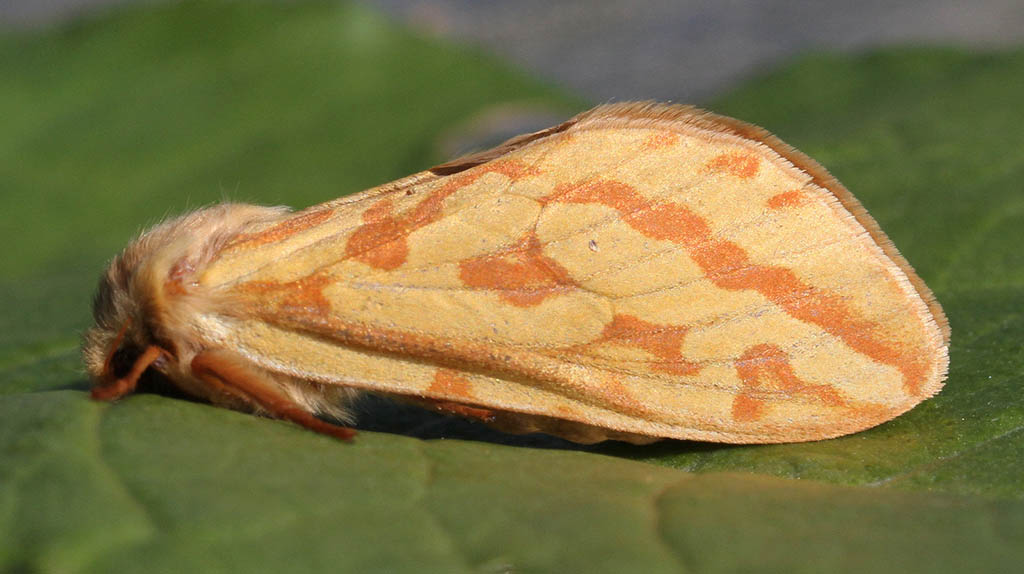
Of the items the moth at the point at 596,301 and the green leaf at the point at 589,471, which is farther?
the moth at the point at 596,301

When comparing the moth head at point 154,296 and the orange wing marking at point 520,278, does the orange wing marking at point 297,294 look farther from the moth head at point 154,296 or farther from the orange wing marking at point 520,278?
the orange wing marking at point 520,278

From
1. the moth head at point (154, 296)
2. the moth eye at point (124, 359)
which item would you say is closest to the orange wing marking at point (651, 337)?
the moth head at point (154, 296)

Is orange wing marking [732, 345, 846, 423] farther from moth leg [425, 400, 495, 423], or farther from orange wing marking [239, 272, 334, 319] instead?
orange wing marking [239, 272, 334, 319]

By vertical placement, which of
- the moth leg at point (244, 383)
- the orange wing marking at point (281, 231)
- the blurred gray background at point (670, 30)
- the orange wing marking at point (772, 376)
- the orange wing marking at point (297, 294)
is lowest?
the blurred gray background at point (670, 30)

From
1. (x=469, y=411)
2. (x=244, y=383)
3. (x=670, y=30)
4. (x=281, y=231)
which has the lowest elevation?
(x=670, y=30)

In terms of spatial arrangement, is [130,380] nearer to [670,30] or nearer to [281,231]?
[281,231]

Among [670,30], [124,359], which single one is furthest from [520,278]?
[670,30]

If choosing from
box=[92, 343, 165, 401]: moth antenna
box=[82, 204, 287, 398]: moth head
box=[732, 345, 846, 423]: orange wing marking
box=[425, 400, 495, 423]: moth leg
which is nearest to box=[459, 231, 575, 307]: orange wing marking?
box=[425, 400, 495, 423]: moth leg
